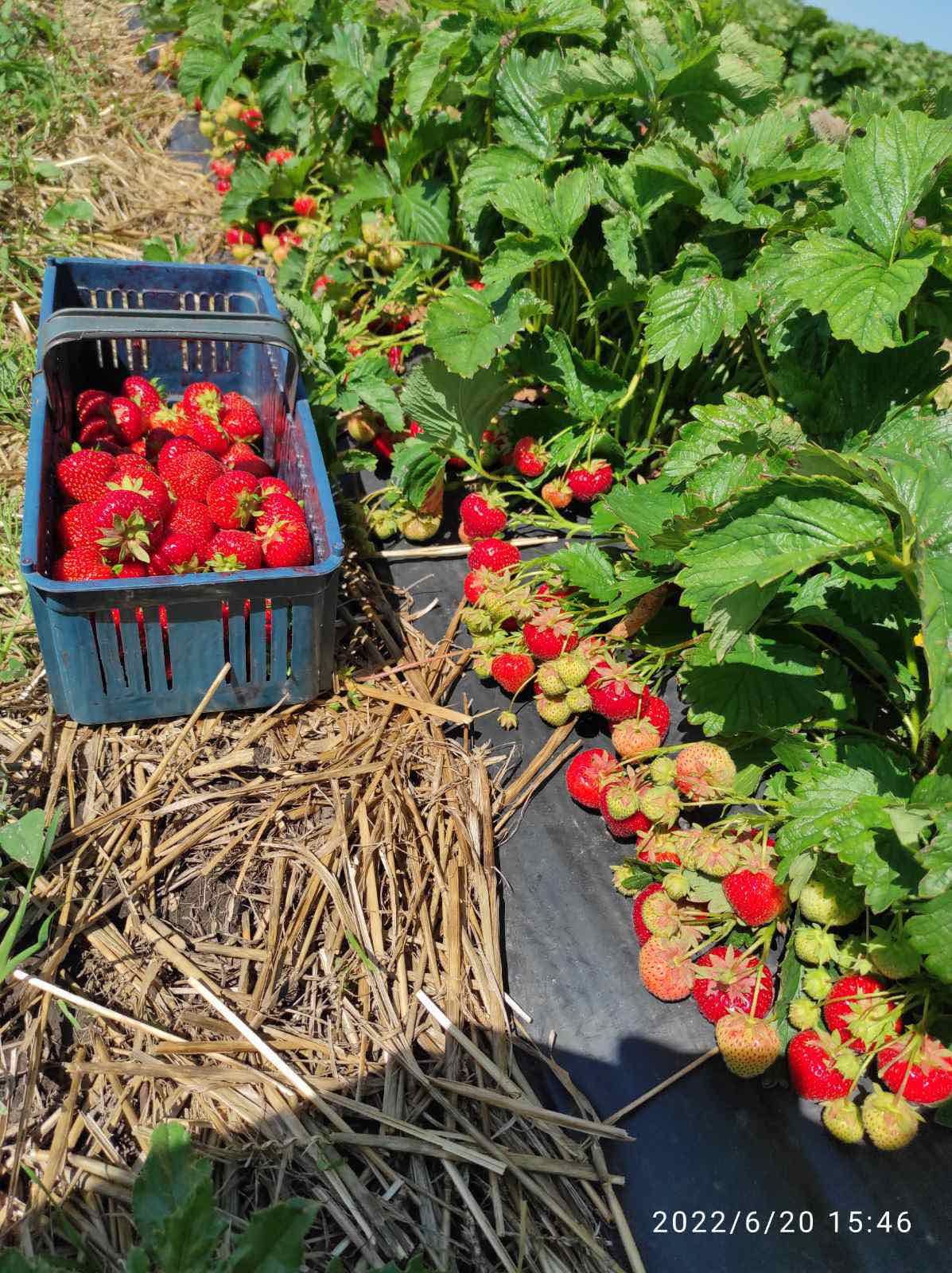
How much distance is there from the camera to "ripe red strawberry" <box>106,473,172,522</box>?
194 cm

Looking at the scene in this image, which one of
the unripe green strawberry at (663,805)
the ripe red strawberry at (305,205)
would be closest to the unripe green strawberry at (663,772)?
the unripe green strawberry at (663,805)

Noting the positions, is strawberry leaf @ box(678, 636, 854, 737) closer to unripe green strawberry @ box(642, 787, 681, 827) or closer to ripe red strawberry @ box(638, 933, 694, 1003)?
unripe green strawberry @ box(642, 787, 681, 827)

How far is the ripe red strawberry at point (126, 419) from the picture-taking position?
7.54ft

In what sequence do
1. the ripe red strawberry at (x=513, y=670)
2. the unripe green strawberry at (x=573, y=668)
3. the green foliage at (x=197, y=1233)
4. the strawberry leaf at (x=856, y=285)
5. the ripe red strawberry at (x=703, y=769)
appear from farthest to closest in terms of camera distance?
1. the ripe red strawberry at (x=513, y=670)
2. the unripe green strawberry at (x=573, y=668)
3. the ripe red strawberry at (x=703, y=769)
4. the strawberry leaf at (x=856, y=285)
5. the green foliage at (x=197, y=1233)

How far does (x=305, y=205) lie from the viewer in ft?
11.3

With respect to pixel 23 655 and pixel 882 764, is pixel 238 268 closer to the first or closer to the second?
pixel 23 655

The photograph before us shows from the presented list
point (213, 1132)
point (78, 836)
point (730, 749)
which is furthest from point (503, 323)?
point (213, 1132)

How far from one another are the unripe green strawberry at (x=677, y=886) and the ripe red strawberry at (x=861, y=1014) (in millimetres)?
274

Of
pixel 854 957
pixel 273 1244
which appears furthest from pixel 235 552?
pixel 854 957

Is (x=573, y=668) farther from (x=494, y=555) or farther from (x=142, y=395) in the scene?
(x=142, y=395)

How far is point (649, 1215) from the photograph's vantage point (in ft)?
4.80

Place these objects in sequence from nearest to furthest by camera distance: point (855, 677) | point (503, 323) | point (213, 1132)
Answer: point (213, 1132) → point (855, 677) → point (503, 323)

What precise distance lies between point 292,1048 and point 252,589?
31.6 inches

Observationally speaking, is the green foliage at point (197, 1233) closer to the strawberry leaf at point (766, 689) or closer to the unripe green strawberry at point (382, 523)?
the strawberry leaf at point (766, 689)
